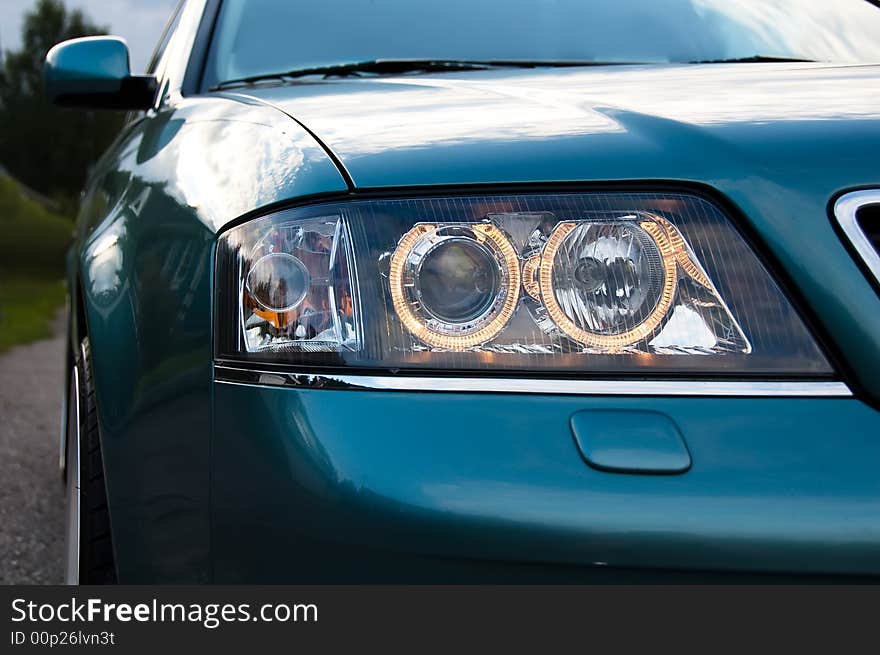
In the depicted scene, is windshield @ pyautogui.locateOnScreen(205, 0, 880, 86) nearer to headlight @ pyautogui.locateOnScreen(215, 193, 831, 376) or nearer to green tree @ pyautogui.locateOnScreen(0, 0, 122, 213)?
headlight @ pyautogui.locateOnScreen(215, 193, 831, 376)

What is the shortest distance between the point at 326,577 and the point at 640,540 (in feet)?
1.18

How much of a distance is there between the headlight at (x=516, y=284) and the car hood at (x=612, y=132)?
40 millimetres

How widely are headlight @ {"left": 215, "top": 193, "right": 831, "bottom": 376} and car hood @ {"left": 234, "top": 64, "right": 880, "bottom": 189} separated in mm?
40

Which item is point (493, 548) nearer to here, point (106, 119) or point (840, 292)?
point (840, 292)

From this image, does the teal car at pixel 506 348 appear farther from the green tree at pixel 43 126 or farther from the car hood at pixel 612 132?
the green tree at pixel 43 126

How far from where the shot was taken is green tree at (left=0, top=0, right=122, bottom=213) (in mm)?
47281

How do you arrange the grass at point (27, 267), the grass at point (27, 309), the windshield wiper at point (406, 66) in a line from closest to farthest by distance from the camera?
the windshield wiper at point (406, 66)
the grass at point (27, 309)
the grass at point (27, 267)

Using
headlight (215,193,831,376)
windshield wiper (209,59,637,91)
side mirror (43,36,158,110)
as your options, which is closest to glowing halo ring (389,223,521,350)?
headlight (215,193,831,376)

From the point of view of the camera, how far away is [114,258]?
1.70m

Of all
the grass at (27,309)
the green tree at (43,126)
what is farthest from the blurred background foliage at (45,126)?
the grass at (27,309)

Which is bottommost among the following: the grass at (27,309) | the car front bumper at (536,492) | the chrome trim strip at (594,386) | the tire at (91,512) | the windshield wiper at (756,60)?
the car front bumper at (536,492)

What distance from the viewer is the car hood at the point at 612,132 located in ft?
4.32

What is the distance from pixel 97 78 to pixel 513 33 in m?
1.01

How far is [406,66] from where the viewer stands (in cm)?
236
